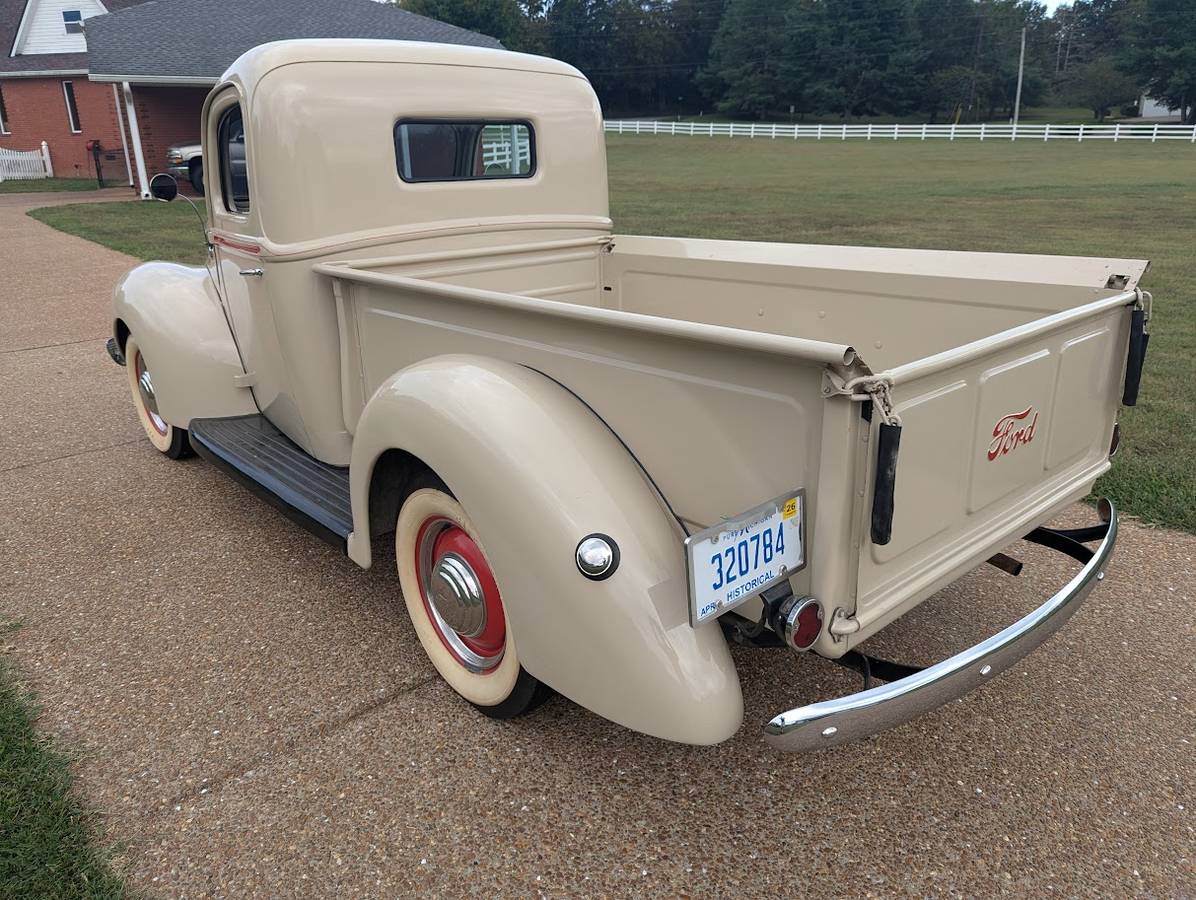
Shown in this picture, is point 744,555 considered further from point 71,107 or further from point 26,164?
point 26,164

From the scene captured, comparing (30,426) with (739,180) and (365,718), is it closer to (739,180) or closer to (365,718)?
(365,718)

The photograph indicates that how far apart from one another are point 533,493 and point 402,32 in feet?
84.5

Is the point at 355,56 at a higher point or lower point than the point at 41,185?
higher

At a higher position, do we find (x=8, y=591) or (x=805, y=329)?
(x=805, y=329)

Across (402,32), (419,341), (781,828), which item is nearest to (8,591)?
(419,341)

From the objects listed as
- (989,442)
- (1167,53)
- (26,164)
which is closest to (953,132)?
(1167,53)

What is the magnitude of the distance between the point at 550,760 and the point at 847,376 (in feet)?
4.79

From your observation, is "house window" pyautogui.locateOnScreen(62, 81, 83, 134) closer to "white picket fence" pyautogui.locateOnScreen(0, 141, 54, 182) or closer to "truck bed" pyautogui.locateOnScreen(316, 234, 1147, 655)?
"white picket fence" pyautogui.locateOnScreen(0, 141, 54, 182)

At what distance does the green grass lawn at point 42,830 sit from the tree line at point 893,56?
70119 mm

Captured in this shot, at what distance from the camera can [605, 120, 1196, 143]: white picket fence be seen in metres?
38.8

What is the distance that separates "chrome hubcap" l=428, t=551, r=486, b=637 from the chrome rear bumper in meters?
1.00

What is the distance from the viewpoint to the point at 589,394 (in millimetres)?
2439

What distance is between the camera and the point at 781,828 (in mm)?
2355

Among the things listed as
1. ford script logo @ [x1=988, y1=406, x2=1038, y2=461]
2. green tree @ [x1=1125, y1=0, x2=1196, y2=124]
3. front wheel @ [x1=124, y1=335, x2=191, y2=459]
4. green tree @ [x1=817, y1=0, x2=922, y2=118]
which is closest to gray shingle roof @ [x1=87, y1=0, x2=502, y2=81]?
front wheel @ [x1=124, y1=335, x2=191, y2=459]
